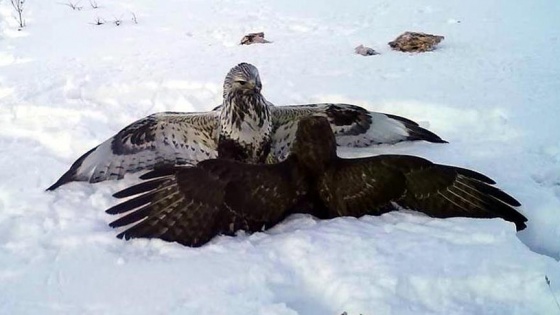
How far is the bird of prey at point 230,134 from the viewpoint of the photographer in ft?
13.3

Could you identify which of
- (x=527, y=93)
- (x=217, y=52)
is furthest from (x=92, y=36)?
(x=527, y=93)

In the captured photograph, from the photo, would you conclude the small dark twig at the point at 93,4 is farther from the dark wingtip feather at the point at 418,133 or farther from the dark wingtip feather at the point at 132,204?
the dark wingtip feather at the point at 132,204

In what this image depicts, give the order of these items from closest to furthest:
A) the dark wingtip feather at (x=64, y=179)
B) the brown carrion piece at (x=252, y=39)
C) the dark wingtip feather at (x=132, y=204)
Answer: the dark wingtip feather at (x=132, y=204)
the dark wingtip feather at (x=64, y=179)
the brown carrion piece at (x=252, y=39)

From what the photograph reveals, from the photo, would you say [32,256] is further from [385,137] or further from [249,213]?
[385,137]

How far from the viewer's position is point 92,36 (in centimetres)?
870

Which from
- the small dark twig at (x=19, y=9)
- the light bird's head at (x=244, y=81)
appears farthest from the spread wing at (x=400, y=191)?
the small dark twig at (x=19, y=9)

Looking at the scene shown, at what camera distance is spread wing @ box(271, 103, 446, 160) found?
432 cm

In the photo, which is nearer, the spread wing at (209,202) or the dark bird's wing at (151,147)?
the spread wing at (209,202)

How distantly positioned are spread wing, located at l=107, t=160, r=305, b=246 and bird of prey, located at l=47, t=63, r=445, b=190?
28.0 inches

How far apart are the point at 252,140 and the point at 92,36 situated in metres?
5.45

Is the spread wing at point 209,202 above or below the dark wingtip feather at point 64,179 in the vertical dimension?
above

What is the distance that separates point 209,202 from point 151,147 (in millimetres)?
1085

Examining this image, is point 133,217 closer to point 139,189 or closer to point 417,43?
point 139,189

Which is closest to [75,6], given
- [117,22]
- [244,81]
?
[117,22]
